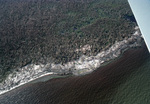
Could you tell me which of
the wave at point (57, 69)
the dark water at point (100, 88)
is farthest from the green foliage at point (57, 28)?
the dark water at point (100, 88)

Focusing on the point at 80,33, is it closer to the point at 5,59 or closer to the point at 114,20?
the point at 114,20

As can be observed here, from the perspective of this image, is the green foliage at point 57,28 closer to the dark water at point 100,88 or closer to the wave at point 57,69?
the wave at point 57,69

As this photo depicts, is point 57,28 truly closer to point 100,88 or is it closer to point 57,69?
point 57,69

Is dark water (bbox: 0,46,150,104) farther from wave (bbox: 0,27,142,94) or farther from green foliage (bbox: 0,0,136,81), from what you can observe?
green foliage (bbox: 0,0,136,81)

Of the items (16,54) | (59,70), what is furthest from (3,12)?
(59,70)

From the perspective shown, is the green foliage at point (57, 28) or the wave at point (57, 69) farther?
the green foliage at point (57, 28)

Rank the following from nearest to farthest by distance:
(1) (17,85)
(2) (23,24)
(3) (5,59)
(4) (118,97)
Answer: (4) (118,97), (1) (17,85), (3) (5,59), (2) (23,24)
